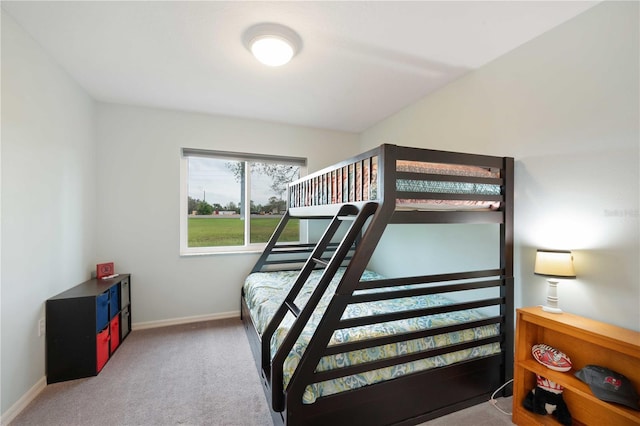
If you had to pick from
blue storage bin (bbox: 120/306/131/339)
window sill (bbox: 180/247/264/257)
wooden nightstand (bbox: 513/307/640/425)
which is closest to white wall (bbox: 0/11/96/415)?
blue storage bin (bbox: 120/306/131/339)

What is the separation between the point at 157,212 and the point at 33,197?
3.89 ft

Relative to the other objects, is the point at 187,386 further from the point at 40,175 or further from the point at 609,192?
the point at 609,192

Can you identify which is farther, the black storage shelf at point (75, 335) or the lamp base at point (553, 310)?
the black storage shelf at point (75, 335)

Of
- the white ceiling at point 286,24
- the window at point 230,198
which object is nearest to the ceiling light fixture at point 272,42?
the white ceiling at point 286,24

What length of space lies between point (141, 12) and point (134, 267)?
246 centimetres

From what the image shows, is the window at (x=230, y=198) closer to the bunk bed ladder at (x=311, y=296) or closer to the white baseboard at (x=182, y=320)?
the white baseboard at (x=182, y=320)

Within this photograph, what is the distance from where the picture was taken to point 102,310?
2.26 metres

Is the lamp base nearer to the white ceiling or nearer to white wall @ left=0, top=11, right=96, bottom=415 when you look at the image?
the white ceiling

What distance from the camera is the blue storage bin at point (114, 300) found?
243 cm

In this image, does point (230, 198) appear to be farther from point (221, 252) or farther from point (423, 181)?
point (423, 181)

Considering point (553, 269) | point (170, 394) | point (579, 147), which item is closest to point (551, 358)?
point (553, 269)

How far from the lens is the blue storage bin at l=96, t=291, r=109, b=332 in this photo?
2170mm

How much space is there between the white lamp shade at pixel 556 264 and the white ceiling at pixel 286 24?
144 centimetres

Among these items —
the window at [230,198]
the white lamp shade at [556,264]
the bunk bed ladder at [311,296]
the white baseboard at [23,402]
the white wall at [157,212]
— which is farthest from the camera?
the window at [230,198]
